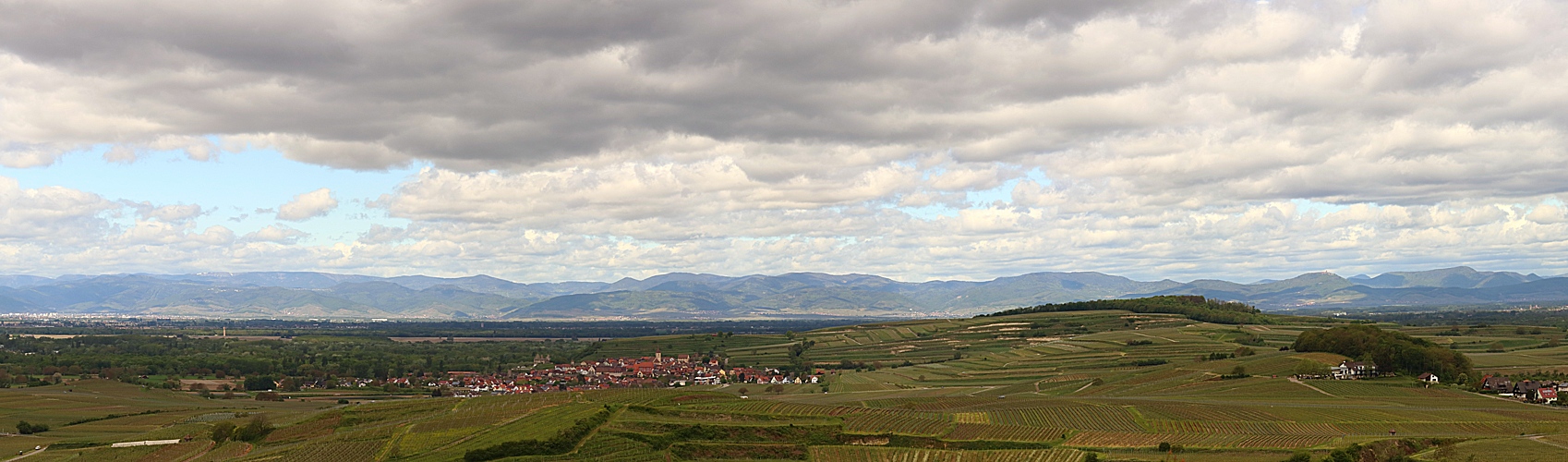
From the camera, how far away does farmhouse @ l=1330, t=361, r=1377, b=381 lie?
138125 millimetres

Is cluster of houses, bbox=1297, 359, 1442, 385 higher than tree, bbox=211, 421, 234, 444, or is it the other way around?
cluster of houses, bbox=1297, 359, 1442, 385

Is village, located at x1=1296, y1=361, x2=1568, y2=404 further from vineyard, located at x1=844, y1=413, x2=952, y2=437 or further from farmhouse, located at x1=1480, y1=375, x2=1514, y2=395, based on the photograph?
Answer: vineyard, located at x1=844, y1=413, x2=952, y2=437

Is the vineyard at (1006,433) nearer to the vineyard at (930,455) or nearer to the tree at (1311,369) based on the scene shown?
the vineyard at (930,455)

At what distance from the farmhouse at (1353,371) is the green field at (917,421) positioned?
Result: 2952mm

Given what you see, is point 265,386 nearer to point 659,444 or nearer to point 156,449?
point 156,449

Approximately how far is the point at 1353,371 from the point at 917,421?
70558mm

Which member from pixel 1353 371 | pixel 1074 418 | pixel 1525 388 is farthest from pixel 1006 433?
pixel 1353 371

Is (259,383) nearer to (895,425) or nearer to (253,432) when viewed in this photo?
(253,432)

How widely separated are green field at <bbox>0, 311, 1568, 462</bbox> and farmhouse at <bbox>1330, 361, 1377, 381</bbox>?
2.95m

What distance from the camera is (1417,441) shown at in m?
83.9

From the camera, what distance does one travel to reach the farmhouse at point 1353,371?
13812 centimetres

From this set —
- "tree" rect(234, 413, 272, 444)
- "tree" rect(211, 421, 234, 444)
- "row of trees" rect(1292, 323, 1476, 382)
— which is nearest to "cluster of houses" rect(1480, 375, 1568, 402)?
"row of trees" rect(1292, 323, 1476, 382)

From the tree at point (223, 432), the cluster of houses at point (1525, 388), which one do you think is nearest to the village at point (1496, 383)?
the cluster of houses at point (1525, 388)

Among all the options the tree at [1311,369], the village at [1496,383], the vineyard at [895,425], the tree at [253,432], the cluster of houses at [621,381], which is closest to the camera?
the vineyard at [895,425]
